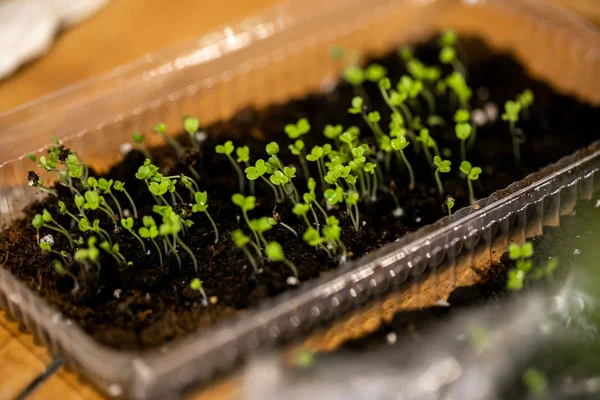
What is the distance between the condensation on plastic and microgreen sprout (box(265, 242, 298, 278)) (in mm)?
86

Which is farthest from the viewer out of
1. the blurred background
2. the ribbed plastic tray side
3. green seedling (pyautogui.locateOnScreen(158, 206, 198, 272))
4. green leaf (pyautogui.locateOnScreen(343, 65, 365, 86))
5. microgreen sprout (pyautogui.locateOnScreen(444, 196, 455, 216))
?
the blurred background

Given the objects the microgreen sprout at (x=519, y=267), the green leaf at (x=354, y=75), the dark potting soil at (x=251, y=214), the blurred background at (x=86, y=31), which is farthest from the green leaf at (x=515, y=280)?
the blurred background at (x=86, y=31)

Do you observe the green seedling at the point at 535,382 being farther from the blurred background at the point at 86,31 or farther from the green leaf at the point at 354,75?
the blurred background at the point at 86,31

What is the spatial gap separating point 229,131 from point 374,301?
0.69 meters

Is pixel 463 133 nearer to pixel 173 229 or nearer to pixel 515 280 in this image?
pixel 515 280

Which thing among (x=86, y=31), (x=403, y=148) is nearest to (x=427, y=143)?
(x=403, y=148)

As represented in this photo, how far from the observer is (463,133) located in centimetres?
160

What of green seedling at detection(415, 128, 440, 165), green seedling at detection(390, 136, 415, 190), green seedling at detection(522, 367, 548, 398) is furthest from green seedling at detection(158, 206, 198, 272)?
green seedling at detection(522, 367, 548, 398)

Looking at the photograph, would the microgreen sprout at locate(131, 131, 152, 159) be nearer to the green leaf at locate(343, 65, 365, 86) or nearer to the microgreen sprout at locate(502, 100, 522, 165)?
the green leaf at locate(343, 65, 365, 86)

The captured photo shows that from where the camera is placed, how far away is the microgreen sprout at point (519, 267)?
53.7 inches

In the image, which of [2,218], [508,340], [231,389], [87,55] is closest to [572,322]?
[508,340]

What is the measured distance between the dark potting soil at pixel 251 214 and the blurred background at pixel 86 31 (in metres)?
0.51

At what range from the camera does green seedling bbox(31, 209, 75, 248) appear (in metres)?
1.40

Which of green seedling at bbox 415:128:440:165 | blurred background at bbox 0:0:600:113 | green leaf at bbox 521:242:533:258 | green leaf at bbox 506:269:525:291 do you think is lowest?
green leaf at bbox 506:269:525:291
